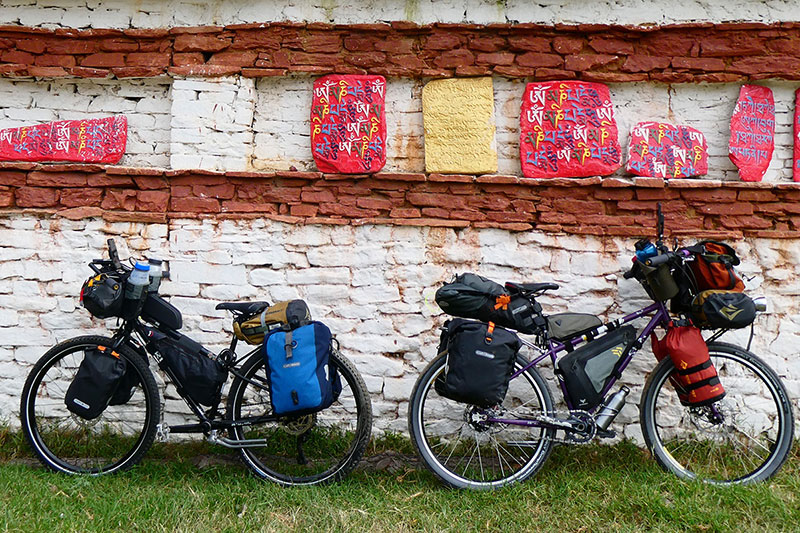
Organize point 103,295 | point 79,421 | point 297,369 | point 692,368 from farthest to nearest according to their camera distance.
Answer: point 79,421
point 103,295
point 692,368
point 297,369

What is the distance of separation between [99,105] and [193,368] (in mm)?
2093

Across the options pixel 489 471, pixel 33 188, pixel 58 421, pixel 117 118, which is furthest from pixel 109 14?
pixel 489 471

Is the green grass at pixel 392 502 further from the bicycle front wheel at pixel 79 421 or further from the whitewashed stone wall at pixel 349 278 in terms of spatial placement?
the whitewashed stone wall at pixel 349 278

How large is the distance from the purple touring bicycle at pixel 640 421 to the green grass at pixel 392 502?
174mm

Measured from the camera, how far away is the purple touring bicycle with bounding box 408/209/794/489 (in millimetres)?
3391

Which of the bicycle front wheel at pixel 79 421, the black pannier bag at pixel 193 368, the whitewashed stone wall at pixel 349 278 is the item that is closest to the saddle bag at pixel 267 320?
the black pannier bag at pixel 193 368

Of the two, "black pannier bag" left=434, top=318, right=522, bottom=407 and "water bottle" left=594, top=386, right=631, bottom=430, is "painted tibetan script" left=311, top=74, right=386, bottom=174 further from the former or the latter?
"water bottle" left=594, top=386, right=631, bottom=430

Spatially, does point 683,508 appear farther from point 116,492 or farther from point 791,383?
point 116,492

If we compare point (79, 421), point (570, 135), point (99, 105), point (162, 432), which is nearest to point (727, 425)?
point (570, 135)

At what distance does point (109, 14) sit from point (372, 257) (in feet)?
8.30

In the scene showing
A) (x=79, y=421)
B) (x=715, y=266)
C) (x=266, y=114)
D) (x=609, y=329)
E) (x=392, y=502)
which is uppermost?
(x=266, y=114)

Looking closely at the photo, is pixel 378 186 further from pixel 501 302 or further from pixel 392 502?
pixel 392 502

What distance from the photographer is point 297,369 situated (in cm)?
321

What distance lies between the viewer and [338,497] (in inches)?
128
